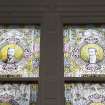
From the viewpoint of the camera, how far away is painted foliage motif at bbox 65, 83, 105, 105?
2.63 metres

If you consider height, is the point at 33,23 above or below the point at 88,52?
above

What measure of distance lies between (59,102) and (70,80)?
0.15 m

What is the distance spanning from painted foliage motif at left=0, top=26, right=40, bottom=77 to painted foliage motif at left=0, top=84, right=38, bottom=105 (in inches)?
2.8

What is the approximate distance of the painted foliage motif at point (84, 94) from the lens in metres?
2.63

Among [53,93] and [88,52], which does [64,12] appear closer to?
[88,52]

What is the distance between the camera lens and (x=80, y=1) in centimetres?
291

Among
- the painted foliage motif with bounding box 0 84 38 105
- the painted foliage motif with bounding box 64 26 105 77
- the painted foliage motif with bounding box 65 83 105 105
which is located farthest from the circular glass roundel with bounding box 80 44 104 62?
the painted foliage motif with bounding box 0 84 38 105

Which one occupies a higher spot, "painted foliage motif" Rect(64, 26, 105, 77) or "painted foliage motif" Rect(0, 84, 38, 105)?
"painted foliage motif" Rect(64, 26, 105, 77)

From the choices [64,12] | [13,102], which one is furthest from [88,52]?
[13,102]

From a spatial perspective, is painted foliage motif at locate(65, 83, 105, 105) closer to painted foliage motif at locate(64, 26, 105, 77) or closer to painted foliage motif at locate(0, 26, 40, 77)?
painted foliage motif at locate(64, 26, 105, 77)

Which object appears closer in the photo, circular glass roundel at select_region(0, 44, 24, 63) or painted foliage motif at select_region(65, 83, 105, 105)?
painted foliage motif at select_region(65, 83, 105, 105)

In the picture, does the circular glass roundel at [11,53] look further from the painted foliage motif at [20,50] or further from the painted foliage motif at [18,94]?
the painted foliage motif at [18,94]

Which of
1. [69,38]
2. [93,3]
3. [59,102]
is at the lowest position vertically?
[59,102]

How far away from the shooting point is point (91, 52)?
9.13ft
